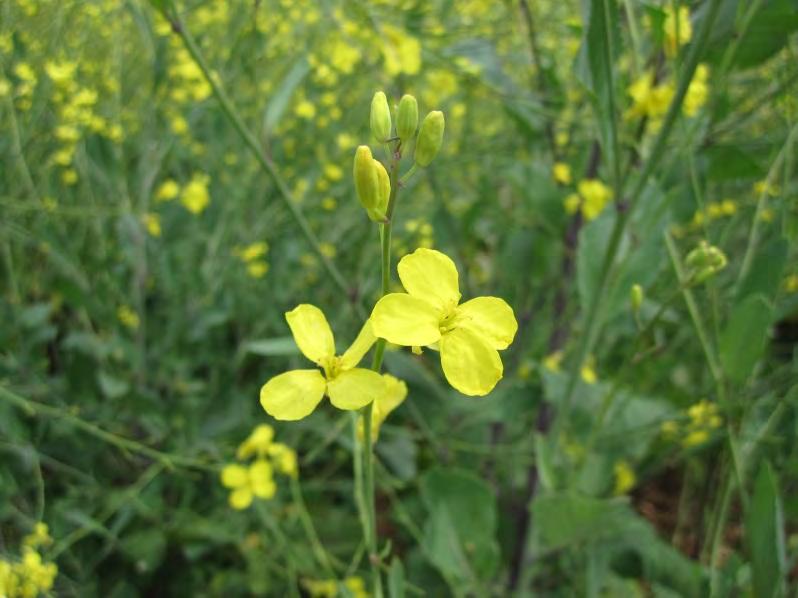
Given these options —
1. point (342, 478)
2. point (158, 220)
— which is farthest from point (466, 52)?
point (342, 478)

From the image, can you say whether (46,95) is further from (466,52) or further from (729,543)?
(729,543)

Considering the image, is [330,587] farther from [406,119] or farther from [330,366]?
[406,119]

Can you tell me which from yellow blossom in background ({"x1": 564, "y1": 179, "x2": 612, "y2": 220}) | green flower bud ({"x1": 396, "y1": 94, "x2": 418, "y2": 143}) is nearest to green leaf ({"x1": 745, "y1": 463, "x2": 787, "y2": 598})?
green flower bud ({"x1": 396, "y1": 94, "x2": 418, "y2": 143})

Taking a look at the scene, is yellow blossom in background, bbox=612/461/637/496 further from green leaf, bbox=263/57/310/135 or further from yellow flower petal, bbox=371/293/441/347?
yellow flower petal, bbox=371/293/441/347

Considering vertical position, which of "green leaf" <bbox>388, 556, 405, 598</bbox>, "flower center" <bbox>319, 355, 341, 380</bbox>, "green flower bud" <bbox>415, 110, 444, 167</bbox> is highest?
"green flower bud" <bbox>415, 110, 444, 167</bbox>

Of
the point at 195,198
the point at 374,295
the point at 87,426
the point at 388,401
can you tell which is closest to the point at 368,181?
the point at 388,401

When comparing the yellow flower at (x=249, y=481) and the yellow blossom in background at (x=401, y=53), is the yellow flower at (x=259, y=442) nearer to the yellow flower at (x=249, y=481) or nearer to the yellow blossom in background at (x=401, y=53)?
the yellow flower at (x=249, y=481)

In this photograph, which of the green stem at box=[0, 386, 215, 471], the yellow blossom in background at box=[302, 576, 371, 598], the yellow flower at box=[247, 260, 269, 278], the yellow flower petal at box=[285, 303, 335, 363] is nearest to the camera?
the yellow flower petal at box=[285, 303, 335, 363]
